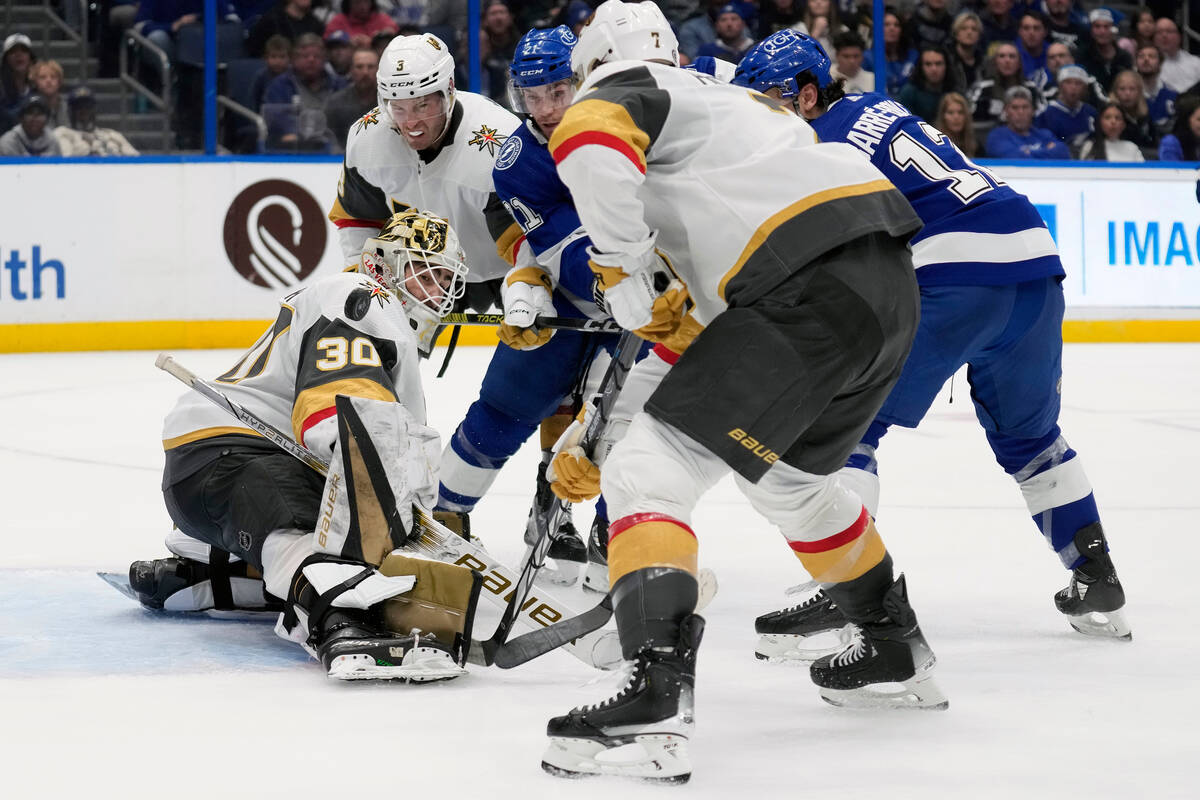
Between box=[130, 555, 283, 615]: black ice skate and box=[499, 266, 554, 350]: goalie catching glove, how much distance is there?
2.23ft

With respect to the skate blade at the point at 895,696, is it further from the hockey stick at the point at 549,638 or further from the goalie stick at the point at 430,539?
the goalie stick at the point at 430,539

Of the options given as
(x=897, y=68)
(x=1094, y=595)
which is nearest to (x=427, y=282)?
(x=1094, y=595)

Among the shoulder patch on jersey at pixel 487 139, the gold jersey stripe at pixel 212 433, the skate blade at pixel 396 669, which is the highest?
the shoulder patch on jersey at pixel 487 139

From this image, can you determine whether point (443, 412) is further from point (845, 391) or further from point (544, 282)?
point (845, 391)

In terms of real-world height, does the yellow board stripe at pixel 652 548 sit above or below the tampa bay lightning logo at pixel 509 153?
below

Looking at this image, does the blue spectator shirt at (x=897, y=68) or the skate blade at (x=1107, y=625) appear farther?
the blue spectator shirt at (x=897, y=68)

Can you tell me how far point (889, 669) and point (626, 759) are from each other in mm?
560

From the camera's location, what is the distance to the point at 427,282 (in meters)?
2.80

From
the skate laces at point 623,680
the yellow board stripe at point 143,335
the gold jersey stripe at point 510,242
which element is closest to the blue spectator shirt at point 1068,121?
the yellow board stripe at point 143,335

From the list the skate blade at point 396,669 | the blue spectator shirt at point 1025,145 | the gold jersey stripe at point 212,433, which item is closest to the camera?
the skate blade at point 396,669

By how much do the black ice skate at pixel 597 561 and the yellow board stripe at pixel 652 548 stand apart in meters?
1.31

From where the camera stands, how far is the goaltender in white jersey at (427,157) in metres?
3.46

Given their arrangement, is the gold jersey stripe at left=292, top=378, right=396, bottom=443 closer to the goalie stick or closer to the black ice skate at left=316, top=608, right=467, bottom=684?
the goalie stick

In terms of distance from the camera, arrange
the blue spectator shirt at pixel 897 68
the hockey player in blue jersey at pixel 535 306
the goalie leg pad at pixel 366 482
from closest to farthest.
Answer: the goalie leg pad at pixel 366 482 → the hockey player in blue jersey at pixel 535 306 → the blue spectator shirt at pixel 897 68
